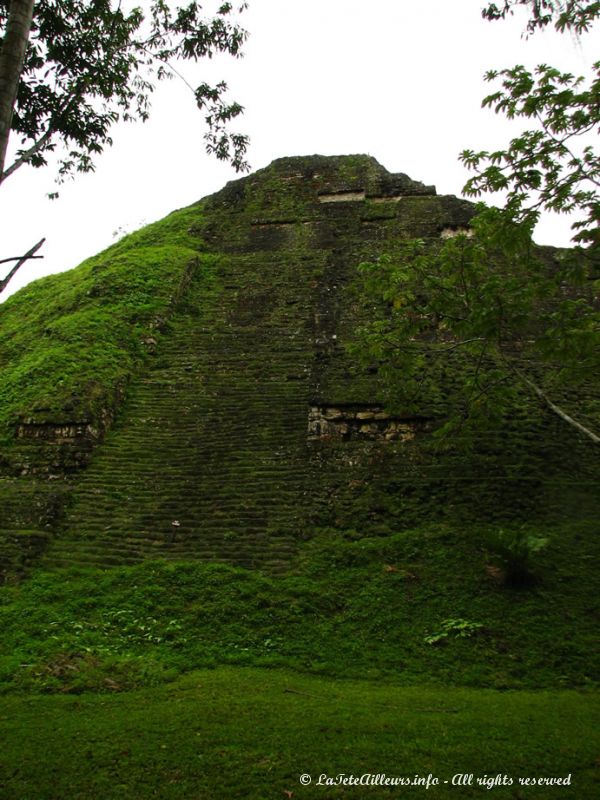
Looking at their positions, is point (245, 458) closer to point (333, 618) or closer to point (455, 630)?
point (333, 618)

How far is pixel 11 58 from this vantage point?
3.52 m

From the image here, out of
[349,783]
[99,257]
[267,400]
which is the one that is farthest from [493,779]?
[99,257]

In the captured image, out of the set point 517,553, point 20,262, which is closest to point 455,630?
point 517,553

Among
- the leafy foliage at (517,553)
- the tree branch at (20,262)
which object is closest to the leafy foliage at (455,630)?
the leafy foliage at (517,553)

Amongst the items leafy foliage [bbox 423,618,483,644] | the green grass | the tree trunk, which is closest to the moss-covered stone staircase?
leafy foliage [bbox 423,618,483,644]

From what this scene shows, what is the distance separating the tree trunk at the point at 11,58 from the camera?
11.2 feet

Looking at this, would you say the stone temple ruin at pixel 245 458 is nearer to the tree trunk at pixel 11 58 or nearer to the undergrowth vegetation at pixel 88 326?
the undergrowth vegetation at pixel 88 326

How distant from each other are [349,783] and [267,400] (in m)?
6.18

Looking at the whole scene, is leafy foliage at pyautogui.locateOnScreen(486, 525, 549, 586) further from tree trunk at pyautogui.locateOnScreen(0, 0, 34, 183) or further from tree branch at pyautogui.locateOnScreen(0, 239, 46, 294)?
tree trunk at pyautogui.locateOnScreen(0, 0, 34, 183)

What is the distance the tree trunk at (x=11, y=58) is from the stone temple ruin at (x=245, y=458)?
178 inches

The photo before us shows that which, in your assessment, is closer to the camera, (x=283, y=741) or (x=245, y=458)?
(x=283, y=741)

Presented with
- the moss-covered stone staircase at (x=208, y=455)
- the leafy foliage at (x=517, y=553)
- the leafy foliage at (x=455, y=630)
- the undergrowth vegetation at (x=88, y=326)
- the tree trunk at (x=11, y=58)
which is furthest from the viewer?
the undergrowth vegetation at (x=88, y=326)

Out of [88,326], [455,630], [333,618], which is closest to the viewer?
[455,630]

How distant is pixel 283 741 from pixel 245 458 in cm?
449
